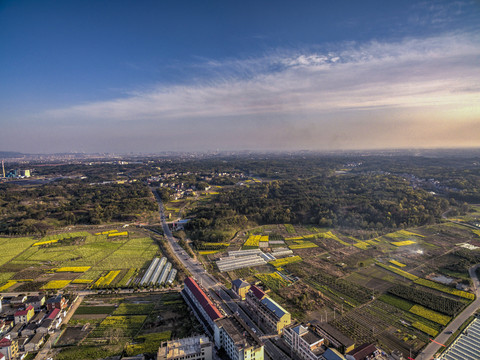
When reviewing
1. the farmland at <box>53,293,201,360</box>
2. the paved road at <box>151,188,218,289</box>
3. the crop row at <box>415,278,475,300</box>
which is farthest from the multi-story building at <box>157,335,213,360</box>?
the crop row at <box>415,278,475,300</box>

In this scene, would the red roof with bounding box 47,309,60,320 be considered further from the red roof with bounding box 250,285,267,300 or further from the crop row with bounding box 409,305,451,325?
the crop row with bounding box 409,305,451,325

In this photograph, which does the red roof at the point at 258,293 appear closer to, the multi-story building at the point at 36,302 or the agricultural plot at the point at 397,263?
the multi-story building at the point at 36,302

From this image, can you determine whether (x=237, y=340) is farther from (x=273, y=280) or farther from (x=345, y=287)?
(x=345, y=287)

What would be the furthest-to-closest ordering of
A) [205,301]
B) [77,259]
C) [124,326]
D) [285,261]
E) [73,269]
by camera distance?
[77,259], [285,261], [73,269], [205,301], [124,326]

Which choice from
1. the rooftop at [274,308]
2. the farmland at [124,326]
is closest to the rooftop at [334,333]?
the rooftop at [274,308]

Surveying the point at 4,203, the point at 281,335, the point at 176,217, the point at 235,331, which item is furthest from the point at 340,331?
the point at 4,203

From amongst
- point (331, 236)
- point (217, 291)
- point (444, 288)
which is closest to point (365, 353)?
point (217, 291)

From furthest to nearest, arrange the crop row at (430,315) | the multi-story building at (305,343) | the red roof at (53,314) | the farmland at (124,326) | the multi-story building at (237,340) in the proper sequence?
the crop row at (430,315) < the red roof at (53,314) < the farmland at (124,326) < the multi-story building at (305,343) < the multi-story building at (237,340)
